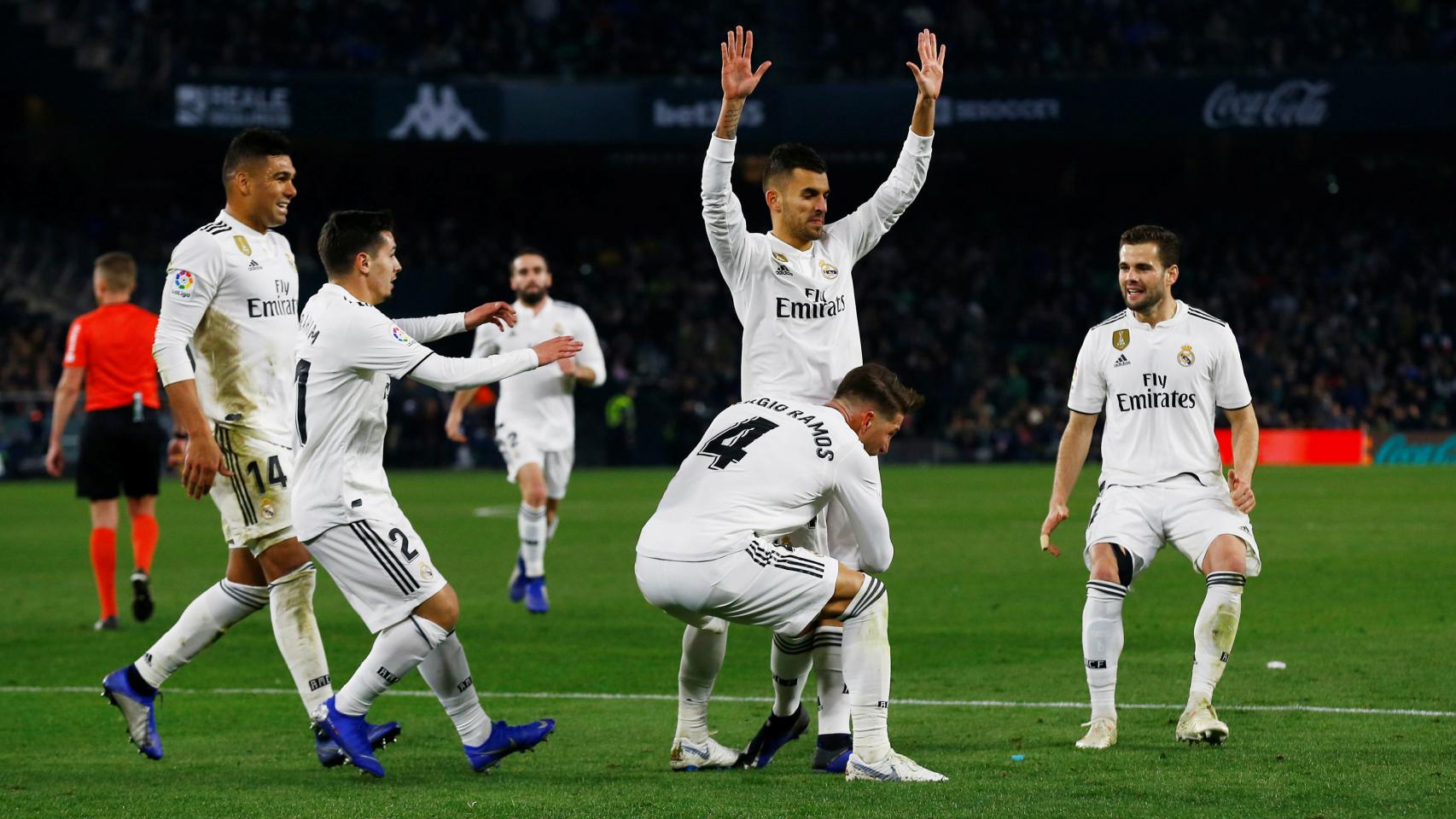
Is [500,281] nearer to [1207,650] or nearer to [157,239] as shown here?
[157,239]

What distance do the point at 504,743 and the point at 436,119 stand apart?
1224 inches

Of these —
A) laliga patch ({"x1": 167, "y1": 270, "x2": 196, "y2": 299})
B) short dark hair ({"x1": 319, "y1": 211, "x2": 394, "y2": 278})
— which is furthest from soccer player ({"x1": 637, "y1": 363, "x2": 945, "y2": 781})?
laliga patch ({"x1": 167, "y1": 270, "x2": 196, "y2": 299})

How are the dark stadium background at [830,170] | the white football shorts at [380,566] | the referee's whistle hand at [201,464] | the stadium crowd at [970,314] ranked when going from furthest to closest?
the dark stadium background at [830,170] < the stadium crowd at [970,314] < the referee's whistle hand at [201,464] < the white football shorts at [380,566]

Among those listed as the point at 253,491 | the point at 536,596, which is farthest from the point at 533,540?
the point at 253,491

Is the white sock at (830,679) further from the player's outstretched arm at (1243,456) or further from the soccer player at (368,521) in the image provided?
the player's outstretched arm at (1243,456)

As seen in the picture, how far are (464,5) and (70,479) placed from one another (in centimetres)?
1418

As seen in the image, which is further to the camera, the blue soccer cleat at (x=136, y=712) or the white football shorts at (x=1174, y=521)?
the white football shorts at (x=1174, y=521)

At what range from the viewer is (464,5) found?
40.0m

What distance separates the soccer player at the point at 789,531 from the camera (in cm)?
621

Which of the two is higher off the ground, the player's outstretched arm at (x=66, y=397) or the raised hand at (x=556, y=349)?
the raised hand at (x=556, y=349)

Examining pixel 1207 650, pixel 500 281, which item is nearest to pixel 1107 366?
pixel 1207 650

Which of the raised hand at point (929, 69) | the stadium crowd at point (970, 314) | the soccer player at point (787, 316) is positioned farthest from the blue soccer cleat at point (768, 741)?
the stadium crowd at point (970, 314)

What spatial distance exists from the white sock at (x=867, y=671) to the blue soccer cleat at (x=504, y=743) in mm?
1141

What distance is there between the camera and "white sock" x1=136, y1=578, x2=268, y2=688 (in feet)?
23.4
